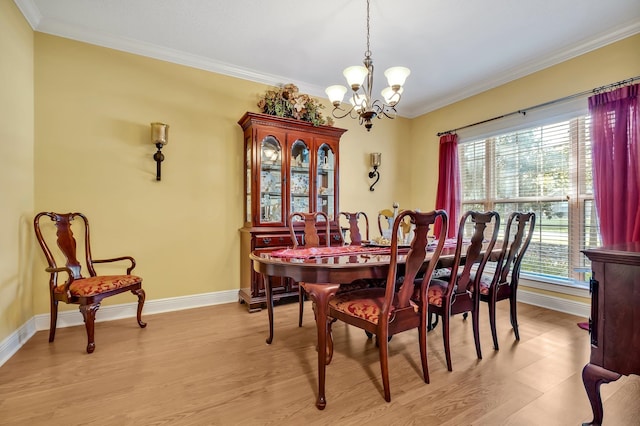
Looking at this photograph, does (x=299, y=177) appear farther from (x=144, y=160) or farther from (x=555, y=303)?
(x=555, y=303)

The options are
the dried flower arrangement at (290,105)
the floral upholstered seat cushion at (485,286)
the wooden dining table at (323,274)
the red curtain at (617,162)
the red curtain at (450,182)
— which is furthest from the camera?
the red curtain at (450,182)

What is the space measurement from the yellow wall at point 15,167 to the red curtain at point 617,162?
15.8 ft

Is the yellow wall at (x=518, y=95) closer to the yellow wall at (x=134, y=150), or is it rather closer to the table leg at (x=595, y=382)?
the yellow wall at (x=134, y=150)

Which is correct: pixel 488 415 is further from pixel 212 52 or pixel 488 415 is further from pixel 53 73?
pixel 53 73

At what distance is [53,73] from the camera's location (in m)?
2.63

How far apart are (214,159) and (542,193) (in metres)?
3.65

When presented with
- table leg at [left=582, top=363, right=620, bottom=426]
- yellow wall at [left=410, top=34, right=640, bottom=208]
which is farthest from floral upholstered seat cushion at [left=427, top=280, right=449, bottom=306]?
yellow wall at [left=410, top=34, right=640, bottom=208]

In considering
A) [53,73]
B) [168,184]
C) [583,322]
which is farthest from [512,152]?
[53,73]

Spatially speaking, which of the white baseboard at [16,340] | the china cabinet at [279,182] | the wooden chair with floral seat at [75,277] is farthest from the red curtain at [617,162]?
the white baseboard at [16,340]

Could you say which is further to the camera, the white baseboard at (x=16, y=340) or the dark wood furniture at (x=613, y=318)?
the white baseboard at (x=16, y=340)

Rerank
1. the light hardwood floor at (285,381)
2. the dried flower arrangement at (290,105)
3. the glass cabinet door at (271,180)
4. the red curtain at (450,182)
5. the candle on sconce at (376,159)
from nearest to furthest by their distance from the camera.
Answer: the light hardwood floor at (285,381) < the glass cabinet door at (271,180) < the dried flower arrangement at (290,105) < the red curtain at (450,182) < the candle on sconce at (376,159)

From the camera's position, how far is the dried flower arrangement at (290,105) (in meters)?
3.42

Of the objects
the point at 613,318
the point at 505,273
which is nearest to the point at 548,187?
the point at 505,273

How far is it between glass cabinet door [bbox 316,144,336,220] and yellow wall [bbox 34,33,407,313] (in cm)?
94
